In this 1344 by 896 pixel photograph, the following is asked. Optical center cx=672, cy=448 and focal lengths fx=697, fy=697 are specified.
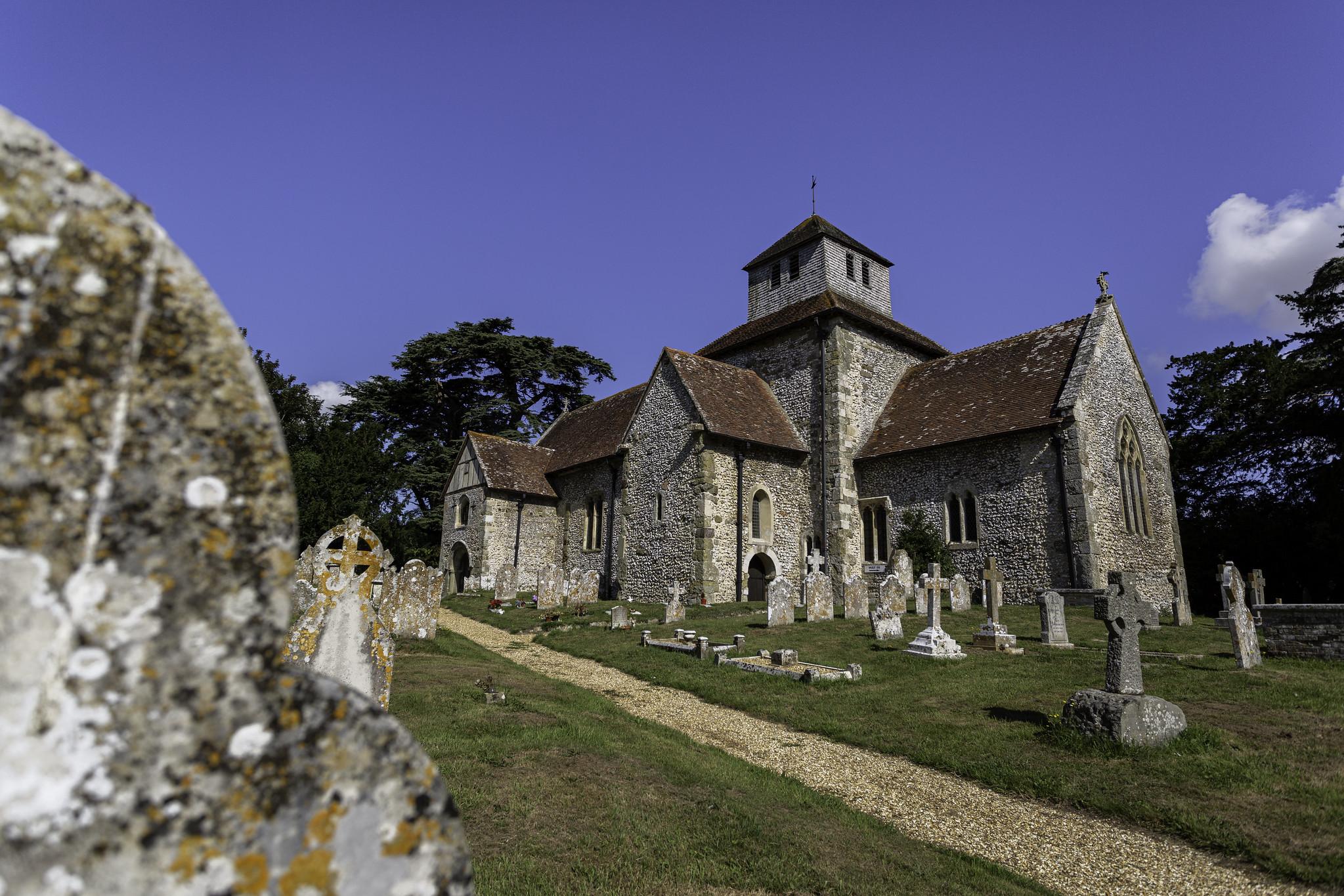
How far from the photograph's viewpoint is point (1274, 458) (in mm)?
30188

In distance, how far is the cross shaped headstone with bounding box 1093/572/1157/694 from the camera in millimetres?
7379

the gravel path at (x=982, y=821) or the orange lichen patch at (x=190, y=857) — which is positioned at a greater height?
the orange lichen patch at (x=190, y=857)

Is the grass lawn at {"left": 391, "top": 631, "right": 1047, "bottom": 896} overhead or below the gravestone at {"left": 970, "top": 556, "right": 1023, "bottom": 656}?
below

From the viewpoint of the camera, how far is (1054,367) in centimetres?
2106

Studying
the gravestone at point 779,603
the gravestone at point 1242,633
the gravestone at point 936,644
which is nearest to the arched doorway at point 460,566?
the gravestone at point 779,603

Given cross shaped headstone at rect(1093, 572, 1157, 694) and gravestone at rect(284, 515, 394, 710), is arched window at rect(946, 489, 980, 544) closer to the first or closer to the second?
cross shaped headstone at rect(1093, 572, 1157, 694)

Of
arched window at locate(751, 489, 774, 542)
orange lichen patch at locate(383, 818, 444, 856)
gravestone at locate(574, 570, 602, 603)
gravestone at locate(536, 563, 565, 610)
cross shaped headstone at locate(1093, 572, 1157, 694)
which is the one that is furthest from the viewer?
arched window at locate(751, 489, 774, 542)

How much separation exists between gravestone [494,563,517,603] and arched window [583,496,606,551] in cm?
406

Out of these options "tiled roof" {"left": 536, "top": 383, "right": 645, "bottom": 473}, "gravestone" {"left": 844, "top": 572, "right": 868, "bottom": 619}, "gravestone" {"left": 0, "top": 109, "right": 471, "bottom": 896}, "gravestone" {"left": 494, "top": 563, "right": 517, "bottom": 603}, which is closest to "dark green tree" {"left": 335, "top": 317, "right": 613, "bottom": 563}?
"tiled roof" {"left": 536, "top": 383, "right": 645, "bottom": 473}

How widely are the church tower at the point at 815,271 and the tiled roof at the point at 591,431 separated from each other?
7.09 metres

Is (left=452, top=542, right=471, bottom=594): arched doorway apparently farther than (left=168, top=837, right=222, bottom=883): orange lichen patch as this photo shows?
Yes

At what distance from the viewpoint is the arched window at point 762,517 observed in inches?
912

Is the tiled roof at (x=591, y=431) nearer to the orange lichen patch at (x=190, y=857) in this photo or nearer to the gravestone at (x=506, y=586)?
the gravestone at (x=506, y=586)

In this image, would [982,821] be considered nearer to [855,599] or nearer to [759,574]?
[855,599]
